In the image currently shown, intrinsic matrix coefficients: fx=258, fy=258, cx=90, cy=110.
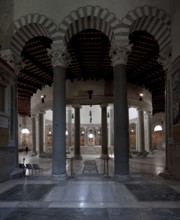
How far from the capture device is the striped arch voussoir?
9414 millimetres

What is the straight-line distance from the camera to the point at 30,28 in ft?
32.7

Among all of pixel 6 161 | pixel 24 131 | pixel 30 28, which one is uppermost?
pixel 30 28

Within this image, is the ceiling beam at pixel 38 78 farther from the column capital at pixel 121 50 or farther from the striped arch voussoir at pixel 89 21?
the column capital at pixel 121 50

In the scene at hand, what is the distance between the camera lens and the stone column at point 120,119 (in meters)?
9.09

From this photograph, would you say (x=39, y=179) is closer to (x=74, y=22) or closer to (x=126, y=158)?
(x=126, y=158)

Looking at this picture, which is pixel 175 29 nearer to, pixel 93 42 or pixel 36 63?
pixel 93 42

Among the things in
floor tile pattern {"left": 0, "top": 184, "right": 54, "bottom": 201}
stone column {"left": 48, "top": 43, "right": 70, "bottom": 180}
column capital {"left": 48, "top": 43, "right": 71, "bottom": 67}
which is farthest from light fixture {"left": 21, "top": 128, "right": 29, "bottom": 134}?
floor tile pattern {"left": 0, "top": 184, "right": 54, "bottom": 201}

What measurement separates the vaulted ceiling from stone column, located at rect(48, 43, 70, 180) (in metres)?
2.11

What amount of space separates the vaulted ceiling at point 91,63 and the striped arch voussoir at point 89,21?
120 cm

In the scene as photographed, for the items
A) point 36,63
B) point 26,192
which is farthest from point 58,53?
point 36,63

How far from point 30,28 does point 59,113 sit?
3513mm

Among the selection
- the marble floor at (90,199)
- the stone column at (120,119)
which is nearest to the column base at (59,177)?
the marble floor at (90,199)

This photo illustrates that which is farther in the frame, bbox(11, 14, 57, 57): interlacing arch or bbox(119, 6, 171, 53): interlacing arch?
bbox(11, 14, 57, 57): interlacing arch

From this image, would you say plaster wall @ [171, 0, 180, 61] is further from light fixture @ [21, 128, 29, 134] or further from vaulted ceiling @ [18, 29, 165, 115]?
light fixture @ [21, 128, 29, 134]
